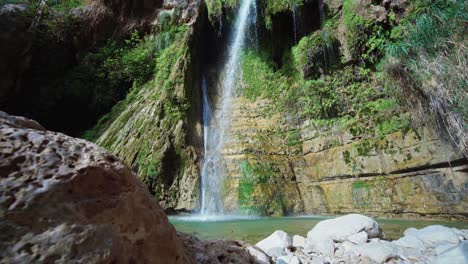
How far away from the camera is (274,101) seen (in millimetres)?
10211

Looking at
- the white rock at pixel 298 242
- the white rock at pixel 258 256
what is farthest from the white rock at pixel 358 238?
the white rock at pixel 258 256

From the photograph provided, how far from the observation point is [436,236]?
3334mm

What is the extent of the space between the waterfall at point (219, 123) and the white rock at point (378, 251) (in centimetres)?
482

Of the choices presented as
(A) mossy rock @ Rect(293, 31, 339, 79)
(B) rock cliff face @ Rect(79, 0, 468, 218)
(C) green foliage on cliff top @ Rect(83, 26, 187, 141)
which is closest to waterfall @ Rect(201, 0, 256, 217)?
(B) rock cliff face @ Rect(79, 0, 468, 218)

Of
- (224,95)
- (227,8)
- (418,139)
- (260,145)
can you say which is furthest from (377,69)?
(227,8)

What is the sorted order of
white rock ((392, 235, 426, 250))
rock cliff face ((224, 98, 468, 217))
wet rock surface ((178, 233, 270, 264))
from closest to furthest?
wet rock surface ((178, 233, 270, 264)) < white rock ((392, 235, 426, 250)) < rock cliff face ((224, 98, 468, 217))

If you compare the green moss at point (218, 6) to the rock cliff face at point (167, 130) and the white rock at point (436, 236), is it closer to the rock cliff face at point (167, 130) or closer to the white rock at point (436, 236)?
the rock cliff face at point (167, 130)

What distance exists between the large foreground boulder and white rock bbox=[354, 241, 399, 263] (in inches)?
87.1

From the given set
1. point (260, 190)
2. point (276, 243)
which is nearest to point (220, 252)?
point (276, 243)

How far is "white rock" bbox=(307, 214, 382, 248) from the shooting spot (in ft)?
10.7

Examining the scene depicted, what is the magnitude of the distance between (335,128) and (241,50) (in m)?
5.30

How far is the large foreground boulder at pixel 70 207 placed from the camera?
960 millimetres

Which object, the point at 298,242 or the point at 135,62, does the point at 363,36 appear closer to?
the point at 298,242

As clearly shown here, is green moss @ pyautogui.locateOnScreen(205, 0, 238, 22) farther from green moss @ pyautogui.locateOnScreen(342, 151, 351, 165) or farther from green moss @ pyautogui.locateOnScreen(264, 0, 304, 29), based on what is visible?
green moss @ pyautogui.locateOnScreen(342, 151, 351, 165)
